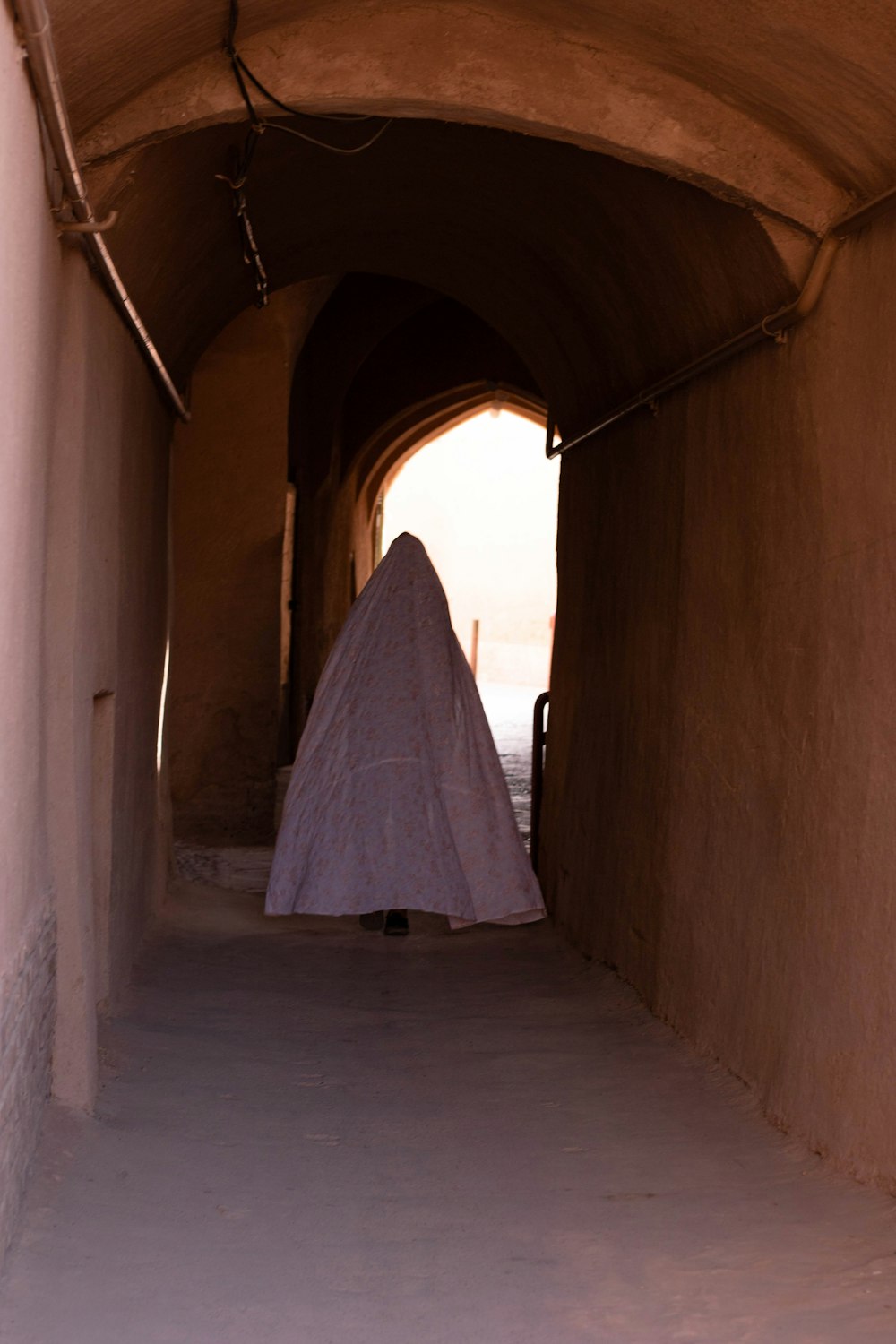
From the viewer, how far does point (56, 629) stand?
3623 mm

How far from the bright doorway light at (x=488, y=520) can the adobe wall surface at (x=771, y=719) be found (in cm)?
2840

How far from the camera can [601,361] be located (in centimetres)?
640

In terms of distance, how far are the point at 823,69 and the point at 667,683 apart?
7.92 feet

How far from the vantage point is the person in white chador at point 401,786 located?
6.55 metres

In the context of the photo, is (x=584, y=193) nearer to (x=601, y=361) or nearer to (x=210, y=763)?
(x=601, y=361)

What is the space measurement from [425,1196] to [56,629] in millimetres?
1669

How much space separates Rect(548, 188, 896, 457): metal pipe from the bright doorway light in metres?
29.2

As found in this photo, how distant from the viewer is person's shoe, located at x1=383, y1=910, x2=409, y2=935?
7023 mm

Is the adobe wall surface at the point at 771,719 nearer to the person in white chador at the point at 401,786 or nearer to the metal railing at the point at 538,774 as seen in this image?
the person in white chador at the point at 401,786

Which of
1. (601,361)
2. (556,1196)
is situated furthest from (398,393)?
(556,1196)

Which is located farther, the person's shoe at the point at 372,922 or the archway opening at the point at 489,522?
the archway opening at the point at 489,522

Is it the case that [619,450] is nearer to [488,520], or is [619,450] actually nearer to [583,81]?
[583,81]

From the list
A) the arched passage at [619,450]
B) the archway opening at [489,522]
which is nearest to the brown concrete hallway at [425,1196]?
the arched passage at [619,450]

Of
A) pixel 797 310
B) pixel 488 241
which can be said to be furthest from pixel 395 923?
pixel 797 310
